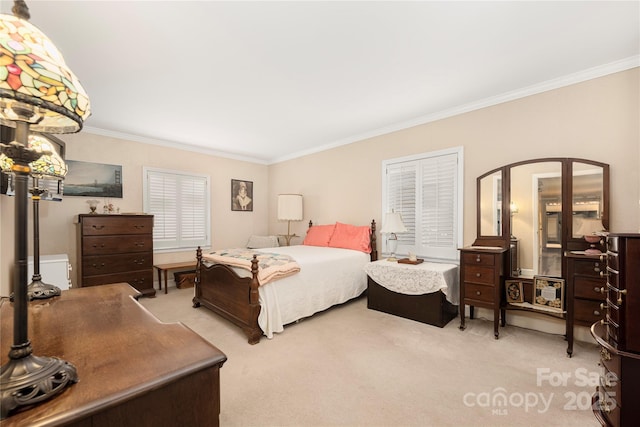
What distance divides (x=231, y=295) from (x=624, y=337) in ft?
9.87

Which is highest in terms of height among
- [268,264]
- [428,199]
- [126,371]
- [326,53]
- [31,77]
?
[326,53]

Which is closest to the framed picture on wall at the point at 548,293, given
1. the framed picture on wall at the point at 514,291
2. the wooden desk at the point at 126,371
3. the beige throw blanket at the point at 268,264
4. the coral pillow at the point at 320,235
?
the framed picture on wall at the point at 514,291

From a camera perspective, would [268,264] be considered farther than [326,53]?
Yes

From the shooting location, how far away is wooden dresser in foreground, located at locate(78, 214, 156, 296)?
3.70 metres

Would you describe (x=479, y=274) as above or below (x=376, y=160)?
below

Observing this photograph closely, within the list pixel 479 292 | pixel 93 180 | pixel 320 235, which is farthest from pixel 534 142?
pixel 93 180

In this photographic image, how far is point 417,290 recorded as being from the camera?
3137 millimetres

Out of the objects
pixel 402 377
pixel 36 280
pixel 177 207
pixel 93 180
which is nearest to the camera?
pixel 36 280

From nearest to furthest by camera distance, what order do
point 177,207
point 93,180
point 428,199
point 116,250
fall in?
point 428,199 < point 116,250 < point 93,180 < point 177,207

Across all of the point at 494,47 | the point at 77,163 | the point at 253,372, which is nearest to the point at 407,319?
the point at 253,372

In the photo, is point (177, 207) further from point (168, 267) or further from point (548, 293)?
point (548, 293)

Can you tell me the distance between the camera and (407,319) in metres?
3.24

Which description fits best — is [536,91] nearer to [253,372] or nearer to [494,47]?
[494,47]

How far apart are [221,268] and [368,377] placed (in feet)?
6.56
